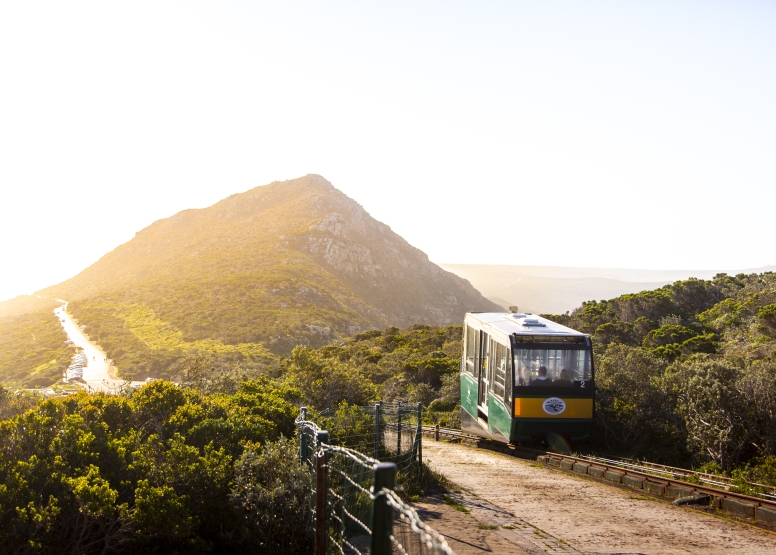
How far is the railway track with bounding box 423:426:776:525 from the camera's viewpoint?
377 inches

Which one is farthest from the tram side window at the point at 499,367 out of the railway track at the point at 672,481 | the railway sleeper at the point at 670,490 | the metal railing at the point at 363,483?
the metal railing at the point at 363,483

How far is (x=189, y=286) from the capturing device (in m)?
94.7

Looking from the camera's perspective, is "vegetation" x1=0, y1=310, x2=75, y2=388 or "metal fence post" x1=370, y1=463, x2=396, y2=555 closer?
"metal fence post" x1=370, y1=463, x2=396, y2=555

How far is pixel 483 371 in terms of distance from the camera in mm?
18875

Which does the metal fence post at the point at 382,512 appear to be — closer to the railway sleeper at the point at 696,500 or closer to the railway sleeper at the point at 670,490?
the railway sleeper at the point at 670,490

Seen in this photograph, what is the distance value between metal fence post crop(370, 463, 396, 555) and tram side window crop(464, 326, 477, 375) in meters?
16.8

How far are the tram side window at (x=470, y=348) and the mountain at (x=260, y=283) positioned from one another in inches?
1753

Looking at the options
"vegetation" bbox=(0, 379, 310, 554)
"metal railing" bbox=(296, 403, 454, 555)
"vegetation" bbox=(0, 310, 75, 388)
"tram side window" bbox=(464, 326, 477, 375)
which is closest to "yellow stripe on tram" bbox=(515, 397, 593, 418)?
"metal railing" bbox=(296, 403, 454, 555)

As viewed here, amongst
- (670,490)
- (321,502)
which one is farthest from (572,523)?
(321,502)

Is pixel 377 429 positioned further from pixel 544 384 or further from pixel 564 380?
pixel 564 380

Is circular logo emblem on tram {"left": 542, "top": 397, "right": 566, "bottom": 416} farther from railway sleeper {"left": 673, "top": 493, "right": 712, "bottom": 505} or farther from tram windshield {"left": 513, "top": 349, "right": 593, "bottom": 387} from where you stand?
railway sleeper {"left": 673, "top": 493, "right": 712, "bottom": 505}

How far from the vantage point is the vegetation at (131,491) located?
725cm

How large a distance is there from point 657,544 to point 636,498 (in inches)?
133

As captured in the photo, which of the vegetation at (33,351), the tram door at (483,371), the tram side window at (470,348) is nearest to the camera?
the tram door at (483,371)
